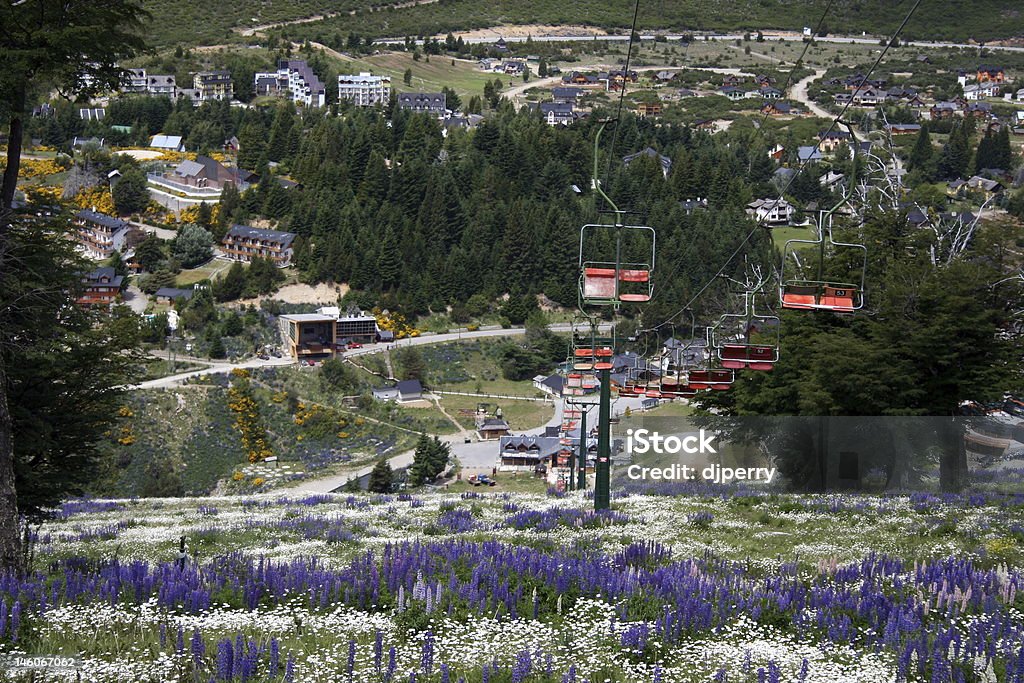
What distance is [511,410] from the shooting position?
104 metres

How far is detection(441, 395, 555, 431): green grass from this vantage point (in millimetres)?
100500

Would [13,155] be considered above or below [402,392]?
above

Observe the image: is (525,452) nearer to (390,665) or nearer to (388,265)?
(388,265)

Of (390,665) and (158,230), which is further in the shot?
(158,230)

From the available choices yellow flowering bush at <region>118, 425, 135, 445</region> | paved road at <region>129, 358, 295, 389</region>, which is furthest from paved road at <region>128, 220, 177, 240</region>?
yellow flowering bush at <region>118, 425, 135, 445</region>

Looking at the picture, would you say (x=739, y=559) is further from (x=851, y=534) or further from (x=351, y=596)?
(x=351, y=596)

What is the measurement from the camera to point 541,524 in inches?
614

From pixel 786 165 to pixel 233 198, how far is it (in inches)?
3448

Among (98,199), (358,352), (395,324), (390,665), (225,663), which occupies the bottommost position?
(358,352)

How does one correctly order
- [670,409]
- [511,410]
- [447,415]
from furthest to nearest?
[511,410]
[447,415]
[670,409]

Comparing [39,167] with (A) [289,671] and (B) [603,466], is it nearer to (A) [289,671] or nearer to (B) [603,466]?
(B) [603,466]

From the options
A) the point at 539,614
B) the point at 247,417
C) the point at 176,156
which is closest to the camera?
the point at 539,614

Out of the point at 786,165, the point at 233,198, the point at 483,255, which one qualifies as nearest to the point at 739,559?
the point at 483,255
